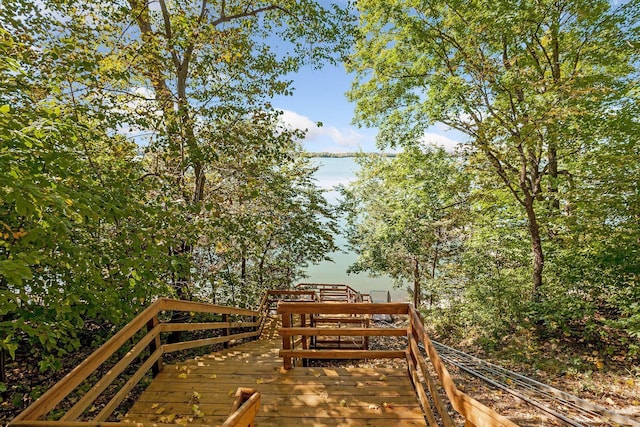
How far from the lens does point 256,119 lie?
6.67m

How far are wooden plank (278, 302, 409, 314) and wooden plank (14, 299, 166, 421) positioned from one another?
1.60 metres

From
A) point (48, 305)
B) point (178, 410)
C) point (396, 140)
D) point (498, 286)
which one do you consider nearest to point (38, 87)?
point (48, 305)

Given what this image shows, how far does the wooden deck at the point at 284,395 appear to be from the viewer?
9.73ft

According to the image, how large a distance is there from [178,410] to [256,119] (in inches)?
214

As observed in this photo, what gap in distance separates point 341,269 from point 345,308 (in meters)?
48.1

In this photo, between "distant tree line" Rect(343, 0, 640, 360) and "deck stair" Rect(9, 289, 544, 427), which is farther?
"distant tree line" Rect(343, 0, 640, 360)

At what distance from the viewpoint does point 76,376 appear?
2.32 meters

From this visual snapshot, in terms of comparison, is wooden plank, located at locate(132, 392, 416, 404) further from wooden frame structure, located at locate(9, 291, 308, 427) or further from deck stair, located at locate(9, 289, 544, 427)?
wooden frame structure, located at locate(9, 291, 308, 427)

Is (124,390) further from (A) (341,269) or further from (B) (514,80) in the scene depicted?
(A) (341,269)

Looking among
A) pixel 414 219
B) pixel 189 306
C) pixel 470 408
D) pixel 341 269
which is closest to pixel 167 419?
pixel 189 306

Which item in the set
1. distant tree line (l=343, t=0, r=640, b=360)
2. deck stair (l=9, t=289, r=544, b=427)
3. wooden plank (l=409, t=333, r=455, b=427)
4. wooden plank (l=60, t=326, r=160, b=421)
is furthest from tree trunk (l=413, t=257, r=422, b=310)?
wooden plank (l=60, t=326, r=160, b=421)

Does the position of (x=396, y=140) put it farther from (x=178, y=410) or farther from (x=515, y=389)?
(x=178, y=410)

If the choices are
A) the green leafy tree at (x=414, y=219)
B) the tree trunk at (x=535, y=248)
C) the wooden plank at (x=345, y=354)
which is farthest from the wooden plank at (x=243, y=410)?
the green leafy tree at (x=414, y=219)

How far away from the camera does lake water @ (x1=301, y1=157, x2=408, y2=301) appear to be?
59.2 feet
